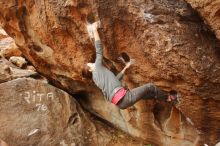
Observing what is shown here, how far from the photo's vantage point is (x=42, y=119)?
10836mm

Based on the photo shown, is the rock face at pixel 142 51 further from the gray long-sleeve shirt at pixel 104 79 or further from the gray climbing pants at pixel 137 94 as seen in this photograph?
the gray long-sleeve shirt at pixel 104 79

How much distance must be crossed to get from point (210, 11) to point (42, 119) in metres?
5.90

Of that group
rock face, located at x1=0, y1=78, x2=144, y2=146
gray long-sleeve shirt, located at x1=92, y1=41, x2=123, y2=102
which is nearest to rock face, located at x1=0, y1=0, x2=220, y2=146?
gray long-sleeve shirt, located at x1=92, y1=41, x2=123, y2=102

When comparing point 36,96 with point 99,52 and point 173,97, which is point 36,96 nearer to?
point 99,52

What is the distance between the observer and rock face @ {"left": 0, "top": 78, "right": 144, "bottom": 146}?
10617 millimetres

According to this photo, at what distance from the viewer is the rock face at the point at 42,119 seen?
34.8ft

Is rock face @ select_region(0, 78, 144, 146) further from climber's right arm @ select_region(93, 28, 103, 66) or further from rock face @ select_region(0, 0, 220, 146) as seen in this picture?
climber's right arm @ select_region(93, 28, 103, 66)

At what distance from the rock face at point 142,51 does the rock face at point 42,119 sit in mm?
571

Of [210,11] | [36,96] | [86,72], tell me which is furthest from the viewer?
[36,96]

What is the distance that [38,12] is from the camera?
9.75 metres

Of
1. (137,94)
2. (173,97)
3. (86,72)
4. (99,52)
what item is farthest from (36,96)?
(173,97)

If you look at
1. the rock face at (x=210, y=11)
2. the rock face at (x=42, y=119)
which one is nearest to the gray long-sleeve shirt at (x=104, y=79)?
the rock face at (x=210, y=11)

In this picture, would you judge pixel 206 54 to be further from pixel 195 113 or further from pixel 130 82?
pixel 130 82

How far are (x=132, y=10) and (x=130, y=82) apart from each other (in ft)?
6.51
